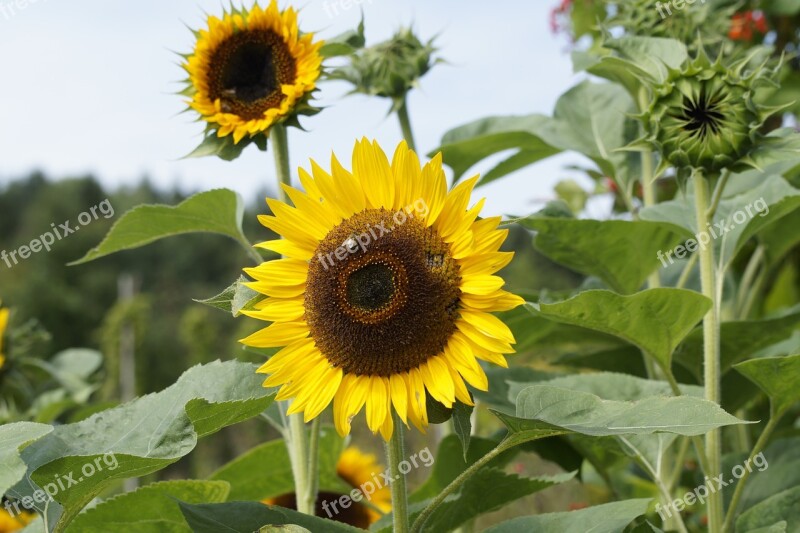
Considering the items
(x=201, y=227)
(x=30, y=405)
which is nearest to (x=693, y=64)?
(x=201, y=227)

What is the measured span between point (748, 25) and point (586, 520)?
2.51 m

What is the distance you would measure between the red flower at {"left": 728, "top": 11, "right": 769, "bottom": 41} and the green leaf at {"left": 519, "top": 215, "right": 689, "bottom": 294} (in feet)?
4.84

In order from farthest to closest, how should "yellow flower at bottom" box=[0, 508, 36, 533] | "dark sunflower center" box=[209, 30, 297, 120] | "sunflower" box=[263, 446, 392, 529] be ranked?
"yellow flower at bottom" box=[0, 508, 36, 533]
"sunflower" box=[263, 446, 392, 529]
"dark sunflower center" box=[209, 30, 297, 120]

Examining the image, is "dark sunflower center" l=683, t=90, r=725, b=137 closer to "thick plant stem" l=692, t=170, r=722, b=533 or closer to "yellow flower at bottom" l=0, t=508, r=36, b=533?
"thick plant stem" l=692, t=170, r=722, b=533

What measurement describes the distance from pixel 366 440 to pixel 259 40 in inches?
283

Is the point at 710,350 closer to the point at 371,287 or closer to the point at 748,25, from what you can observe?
the point at 371,287

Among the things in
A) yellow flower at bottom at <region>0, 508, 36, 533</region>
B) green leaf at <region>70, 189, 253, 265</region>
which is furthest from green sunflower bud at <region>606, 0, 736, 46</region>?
yellow flower at bottom at <region>0, 508, 36, 533</region>

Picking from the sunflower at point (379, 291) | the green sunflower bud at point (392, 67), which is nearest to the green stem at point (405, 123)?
the green sunflower bud at point (392, 67)

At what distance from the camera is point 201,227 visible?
5.18ft

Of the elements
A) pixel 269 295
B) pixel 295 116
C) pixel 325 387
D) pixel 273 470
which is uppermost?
pixel 295 116

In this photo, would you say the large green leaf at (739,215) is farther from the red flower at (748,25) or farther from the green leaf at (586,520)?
the red flower at (748,25)

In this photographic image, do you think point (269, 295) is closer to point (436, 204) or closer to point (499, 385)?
point (436, 204)

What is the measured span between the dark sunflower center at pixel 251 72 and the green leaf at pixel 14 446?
67 cm

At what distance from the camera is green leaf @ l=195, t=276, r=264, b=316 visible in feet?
3.71
